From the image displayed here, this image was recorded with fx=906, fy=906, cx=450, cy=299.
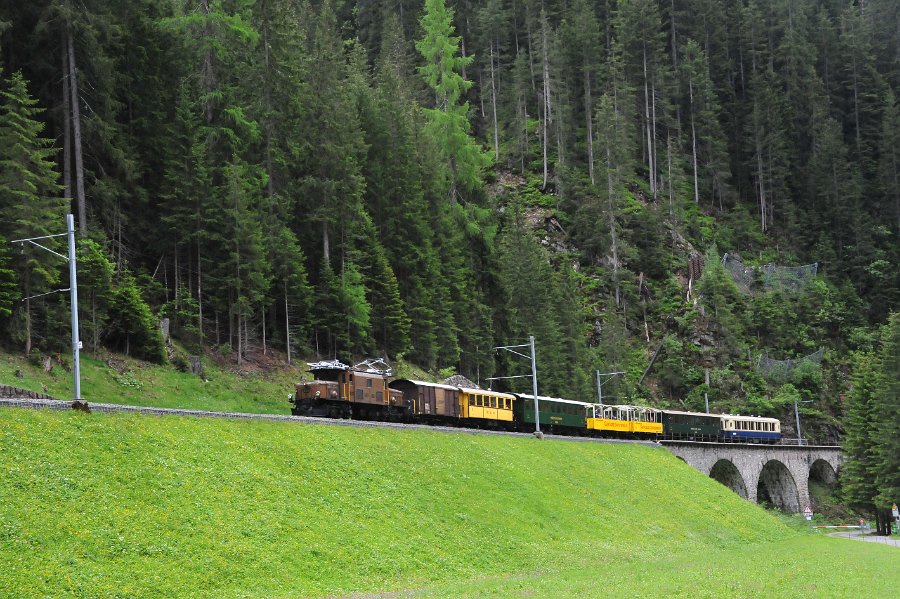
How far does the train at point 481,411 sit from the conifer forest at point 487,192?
325 inches

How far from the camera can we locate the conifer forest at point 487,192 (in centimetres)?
4622

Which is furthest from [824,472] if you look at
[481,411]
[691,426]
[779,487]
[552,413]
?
[481,411]

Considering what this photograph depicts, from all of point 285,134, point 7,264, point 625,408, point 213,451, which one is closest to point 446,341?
point 625,408

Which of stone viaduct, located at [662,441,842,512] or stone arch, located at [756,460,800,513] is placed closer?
stone viaduct, located at [662,441,842,512]

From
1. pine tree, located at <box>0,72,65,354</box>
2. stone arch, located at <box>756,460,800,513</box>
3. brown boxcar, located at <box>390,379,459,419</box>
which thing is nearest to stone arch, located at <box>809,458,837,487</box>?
stone arch, located at <box>756,460,800,513</box>

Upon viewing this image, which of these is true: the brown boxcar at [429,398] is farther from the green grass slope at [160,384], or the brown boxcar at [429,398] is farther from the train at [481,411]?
the green grass slope at [160,384]

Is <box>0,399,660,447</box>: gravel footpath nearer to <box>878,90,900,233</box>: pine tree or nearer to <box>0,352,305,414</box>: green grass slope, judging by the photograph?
<box>0,352,305,414</box>: green grass slope

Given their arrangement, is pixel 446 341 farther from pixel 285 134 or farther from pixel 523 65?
pixel 523 65

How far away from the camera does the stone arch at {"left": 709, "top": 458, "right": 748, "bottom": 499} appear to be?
71.8m

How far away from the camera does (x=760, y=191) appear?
11562 cm

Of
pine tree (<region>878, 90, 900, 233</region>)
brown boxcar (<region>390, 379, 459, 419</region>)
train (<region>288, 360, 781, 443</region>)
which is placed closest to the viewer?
train (<region>288, 360, 781, 443</region>)

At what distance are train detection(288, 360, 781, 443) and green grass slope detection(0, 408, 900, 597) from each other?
4.04 meters

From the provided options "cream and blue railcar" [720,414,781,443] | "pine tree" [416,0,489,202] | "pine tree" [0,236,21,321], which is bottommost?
"cream and blue railcar" [720,414,781,443]

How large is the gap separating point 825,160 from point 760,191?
9.96 metres
